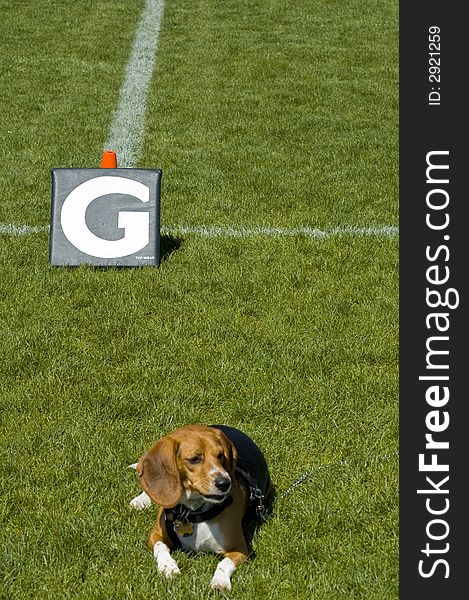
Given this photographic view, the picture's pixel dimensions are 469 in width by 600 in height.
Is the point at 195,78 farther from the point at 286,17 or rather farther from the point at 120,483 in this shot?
the point at 120,483

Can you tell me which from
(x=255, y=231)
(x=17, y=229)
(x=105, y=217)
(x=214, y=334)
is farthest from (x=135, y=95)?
(x=214, y=334)

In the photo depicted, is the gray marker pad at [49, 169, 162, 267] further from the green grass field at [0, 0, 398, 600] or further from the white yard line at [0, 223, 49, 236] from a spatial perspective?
the white yard line at [0, 223, 49, 236]

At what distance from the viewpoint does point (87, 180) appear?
22.6ft

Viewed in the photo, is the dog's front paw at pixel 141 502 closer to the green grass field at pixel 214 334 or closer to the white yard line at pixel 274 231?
the green grass field at pixel 214 334

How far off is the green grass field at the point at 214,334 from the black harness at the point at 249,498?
0.12m

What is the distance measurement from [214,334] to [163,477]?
2.42 metres

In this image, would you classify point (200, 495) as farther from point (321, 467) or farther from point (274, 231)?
point (274, 231)

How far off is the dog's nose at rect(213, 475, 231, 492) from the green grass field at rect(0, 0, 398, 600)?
1.43ft

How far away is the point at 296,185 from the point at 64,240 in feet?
9.27

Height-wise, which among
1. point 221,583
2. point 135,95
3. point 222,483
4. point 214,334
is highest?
point 135,95

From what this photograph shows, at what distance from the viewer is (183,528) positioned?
3570 millimetres

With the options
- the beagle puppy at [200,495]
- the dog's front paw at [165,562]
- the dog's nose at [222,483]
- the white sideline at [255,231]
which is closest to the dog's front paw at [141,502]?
the beagle puppy at [200,495]

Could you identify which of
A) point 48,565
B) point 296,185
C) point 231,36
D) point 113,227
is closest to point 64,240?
point 113,227

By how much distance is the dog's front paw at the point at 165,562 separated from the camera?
350 centimetres
